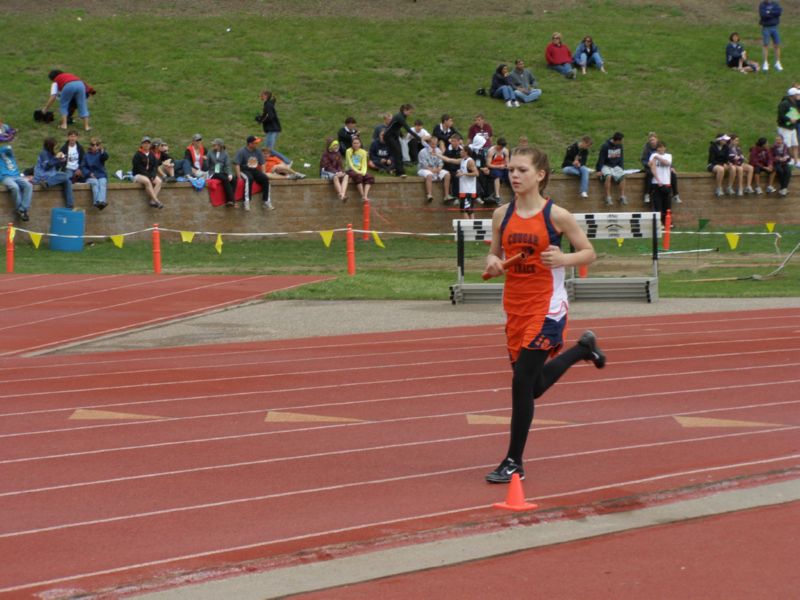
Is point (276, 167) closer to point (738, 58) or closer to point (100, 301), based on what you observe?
point (100, 301)

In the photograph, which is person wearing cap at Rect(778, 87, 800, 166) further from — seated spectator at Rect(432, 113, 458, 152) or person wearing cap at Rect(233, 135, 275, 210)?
person wearing cap at Rect(233, 135, 275, 210)

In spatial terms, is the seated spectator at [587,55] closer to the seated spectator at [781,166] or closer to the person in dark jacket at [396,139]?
the seated spectator at [781,166]

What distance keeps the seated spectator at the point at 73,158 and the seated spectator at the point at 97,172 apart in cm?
12

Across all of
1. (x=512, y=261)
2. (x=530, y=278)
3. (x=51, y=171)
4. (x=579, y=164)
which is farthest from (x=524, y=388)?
(x=579, y=164)

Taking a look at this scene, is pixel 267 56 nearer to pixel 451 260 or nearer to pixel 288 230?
pixel 288 230

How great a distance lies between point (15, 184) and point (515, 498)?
20027 mm

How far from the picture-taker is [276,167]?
1127 inches

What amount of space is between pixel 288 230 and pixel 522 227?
2109cm

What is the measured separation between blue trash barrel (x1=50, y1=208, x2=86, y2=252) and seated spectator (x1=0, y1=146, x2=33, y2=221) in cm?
51

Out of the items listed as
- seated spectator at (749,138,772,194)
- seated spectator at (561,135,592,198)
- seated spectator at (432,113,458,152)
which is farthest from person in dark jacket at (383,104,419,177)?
seated spectator at (749,138,772,194)

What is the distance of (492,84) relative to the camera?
116 feet

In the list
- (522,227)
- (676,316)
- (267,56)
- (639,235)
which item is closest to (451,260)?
(639,235)

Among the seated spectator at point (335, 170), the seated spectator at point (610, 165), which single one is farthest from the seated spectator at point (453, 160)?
the seated spectator at point (610, 165)

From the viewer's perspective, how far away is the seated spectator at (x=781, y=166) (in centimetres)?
3184
